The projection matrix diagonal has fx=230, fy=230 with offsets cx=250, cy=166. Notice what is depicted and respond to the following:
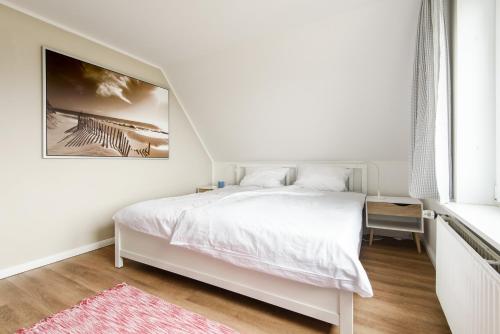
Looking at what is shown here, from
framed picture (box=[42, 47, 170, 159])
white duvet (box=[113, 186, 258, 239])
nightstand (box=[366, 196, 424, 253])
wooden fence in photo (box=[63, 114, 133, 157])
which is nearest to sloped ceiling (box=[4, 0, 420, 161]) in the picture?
framed picture (box=[42, 47, 170, 159])

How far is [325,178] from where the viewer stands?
309 centimetres

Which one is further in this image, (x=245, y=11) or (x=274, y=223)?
(x=245, y=11)

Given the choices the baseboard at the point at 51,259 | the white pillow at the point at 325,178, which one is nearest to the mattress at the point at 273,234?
the baseboard at the point at 51,259

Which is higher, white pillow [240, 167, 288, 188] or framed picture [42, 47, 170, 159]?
framed picture [42, 47, 170, 159]

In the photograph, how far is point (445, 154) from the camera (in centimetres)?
137

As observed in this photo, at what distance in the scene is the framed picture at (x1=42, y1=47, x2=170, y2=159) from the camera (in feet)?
7.22

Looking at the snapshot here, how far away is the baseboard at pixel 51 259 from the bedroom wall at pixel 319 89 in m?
2.16

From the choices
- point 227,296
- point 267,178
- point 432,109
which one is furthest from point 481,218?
point 267,178

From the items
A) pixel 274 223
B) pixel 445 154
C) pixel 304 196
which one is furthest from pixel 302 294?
pixel 304 196

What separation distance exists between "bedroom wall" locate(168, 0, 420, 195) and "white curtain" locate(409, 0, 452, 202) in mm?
493

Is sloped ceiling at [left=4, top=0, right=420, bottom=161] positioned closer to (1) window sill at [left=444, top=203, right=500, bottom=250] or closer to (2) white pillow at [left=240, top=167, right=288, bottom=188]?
(2) white pillow at [left=240, top=167, right=288, bottom=188]

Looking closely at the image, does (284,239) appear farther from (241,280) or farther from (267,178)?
(267,178)

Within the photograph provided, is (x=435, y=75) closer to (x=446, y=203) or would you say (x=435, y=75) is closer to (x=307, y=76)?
(x=446, y=203)

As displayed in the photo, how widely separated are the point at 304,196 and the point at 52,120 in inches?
104
